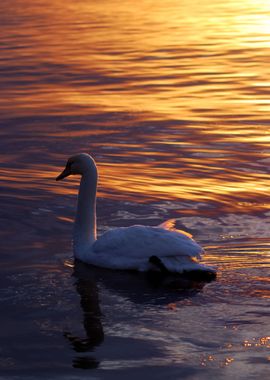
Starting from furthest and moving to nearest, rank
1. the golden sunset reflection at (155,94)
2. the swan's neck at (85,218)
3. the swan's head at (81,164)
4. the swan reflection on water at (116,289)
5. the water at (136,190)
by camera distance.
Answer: the golden sunset reflection at (155,94)
the swan's head at (81,164)
the swan's neck at (85,218)
the swan reflection on water at (116,289)
the water at (136,190)

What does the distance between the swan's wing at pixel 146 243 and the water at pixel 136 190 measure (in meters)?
0.24

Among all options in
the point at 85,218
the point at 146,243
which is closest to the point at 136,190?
the point at 85,218

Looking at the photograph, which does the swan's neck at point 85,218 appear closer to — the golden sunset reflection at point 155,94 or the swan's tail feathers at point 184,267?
the swan's tail feathers at point 184,267

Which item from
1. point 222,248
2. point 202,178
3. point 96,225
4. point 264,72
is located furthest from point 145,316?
Answer: point 264,72

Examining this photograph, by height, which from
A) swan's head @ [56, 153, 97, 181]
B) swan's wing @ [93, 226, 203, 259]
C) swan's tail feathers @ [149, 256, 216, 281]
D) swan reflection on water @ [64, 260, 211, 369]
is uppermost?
swan's head @ [56, 153, 97, 181]

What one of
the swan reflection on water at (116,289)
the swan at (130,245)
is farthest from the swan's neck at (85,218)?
the swan reflection on water at (116,289)

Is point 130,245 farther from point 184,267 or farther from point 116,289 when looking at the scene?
point 184,267

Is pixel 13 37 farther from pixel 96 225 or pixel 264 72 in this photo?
pixel 96 225

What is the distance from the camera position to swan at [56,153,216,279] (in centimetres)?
1008

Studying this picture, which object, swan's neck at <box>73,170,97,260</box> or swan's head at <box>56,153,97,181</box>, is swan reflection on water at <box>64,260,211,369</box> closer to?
swan's neck at <box>73,170,97,260</box>

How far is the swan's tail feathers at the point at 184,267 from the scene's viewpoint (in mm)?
9953

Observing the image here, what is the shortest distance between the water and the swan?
0.46ft

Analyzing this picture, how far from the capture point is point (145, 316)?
9.17m

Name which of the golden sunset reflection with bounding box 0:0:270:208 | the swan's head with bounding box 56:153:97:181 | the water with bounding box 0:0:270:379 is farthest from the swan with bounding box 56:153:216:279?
the golden sunset reflection with bounding box 0:0:270:208
